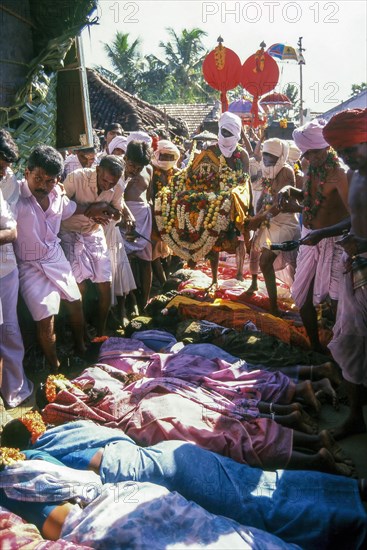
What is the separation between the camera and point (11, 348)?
14.9 ft

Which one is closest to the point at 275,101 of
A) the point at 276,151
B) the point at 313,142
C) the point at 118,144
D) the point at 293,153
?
the point at 293,153

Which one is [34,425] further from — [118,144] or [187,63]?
[187,63]

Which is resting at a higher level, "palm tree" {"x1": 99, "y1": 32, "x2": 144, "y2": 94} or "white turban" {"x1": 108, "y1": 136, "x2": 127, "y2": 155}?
"palm tree" {"x1": 99, "y1": 32, "x2": 144, "y2": 94}

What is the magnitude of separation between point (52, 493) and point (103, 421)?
100 centimetres

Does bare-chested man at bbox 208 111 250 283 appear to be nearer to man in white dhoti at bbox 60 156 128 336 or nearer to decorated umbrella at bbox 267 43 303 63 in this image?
man in white dhoti at bbox 60 156 128 336

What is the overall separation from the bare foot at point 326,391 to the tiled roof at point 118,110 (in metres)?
12.1

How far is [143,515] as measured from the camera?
2.51 m

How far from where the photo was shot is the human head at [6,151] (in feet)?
12.2

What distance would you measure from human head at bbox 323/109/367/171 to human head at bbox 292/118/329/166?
117 cm

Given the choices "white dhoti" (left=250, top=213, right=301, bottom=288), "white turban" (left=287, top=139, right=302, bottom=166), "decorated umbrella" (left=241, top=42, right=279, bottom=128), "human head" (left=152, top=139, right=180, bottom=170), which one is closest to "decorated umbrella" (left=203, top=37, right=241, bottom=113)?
"decorated umbrella" (left=241, top=42, right=279, bottom=128)

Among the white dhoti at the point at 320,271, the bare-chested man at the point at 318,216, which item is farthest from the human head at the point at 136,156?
the white dhoti at the point at 320,271

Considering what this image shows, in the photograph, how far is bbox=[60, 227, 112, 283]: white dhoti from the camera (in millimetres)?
5371

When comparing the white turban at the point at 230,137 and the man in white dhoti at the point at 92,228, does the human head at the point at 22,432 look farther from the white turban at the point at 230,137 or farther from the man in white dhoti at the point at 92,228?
the white turban at the point at 230,137

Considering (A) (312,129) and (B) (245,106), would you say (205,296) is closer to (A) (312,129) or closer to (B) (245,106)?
(A) (312,129)
